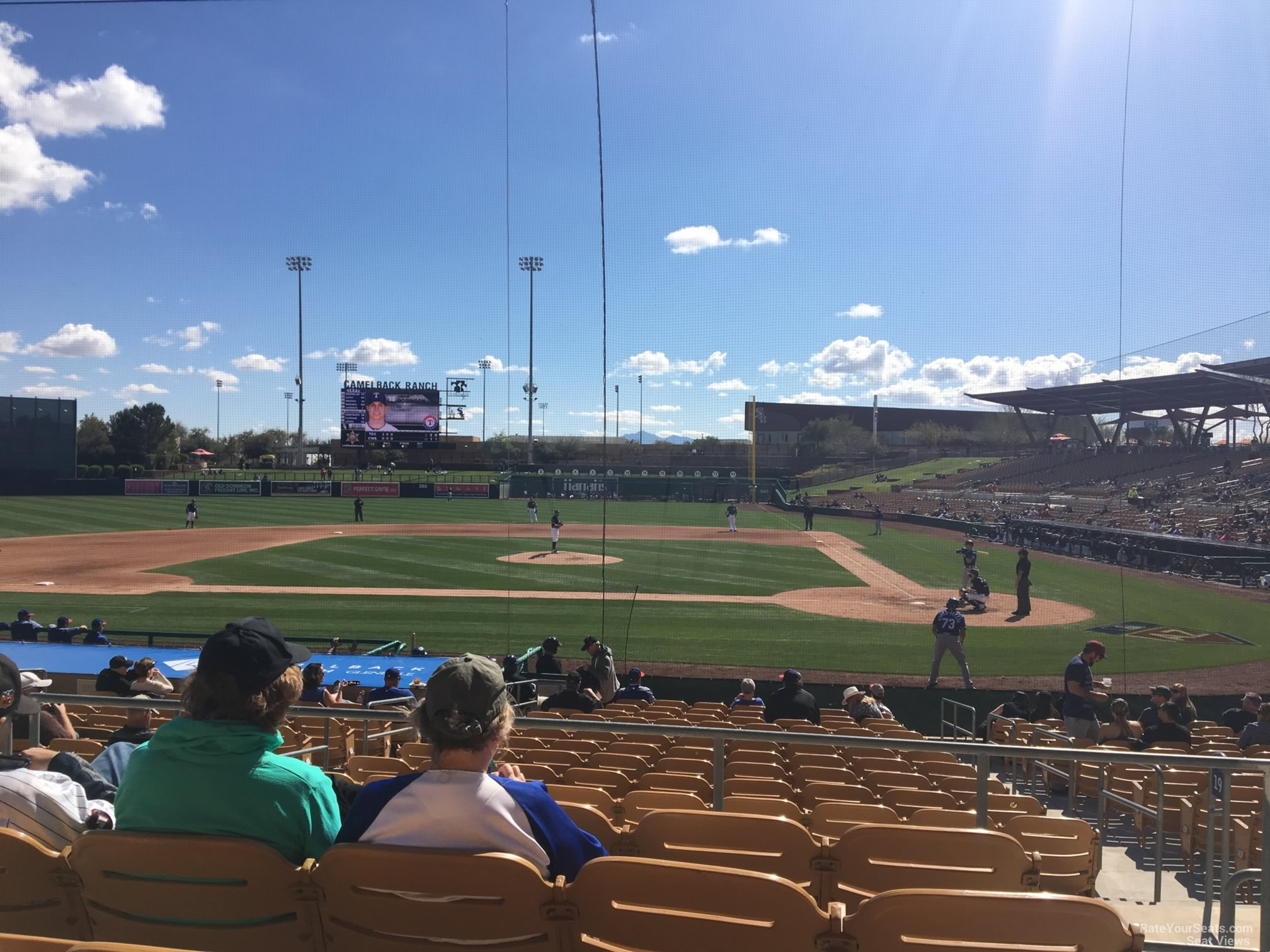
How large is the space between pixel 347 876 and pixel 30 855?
3.34ft

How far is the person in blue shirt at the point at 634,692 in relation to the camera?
35.3 ft

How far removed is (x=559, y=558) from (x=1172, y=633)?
18350 millimetres

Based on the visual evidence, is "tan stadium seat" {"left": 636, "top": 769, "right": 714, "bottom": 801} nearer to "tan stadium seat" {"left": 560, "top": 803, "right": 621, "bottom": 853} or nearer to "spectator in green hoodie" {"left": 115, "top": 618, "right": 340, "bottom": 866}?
"tan stadium seat" {"left": 560, "top": 803, "right": 621, "bottom": 853}

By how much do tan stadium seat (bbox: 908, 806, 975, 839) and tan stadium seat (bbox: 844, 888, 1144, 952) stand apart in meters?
1.86

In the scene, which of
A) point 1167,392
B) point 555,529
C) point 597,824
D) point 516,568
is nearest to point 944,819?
point 597,824

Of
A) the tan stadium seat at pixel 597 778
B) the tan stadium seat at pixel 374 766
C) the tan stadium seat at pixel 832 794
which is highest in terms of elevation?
the tan stadium seat at pixel 374 766

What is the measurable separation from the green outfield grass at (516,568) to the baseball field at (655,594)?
13cm

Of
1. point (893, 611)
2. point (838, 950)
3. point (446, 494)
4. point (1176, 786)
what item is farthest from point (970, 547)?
point (446, 494)

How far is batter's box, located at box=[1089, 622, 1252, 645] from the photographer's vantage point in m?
17.5

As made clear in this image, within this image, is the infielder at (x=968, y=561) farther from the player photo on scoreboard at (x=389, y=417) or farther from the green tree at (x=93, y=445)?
the green tree at (x=93, y=445)

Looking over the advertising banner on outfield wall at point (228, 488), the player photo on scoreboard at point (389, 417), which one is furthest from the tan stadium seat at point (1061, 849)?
the advertising banner on outfield wall at point (228, 488)

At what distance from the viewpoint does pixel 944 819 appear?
3953 mm

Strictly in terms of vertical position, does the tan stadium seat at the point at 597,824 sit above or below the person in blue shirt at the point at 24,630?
above

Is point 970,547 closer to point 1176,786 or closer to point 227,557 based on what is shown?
point 1176,786
